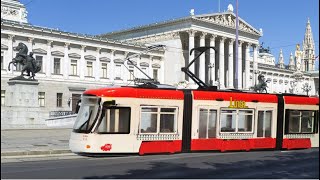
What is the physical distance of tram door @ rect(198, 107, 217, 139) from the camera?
597 inches

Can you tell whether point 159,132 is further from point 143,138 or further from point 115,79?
point 115,79

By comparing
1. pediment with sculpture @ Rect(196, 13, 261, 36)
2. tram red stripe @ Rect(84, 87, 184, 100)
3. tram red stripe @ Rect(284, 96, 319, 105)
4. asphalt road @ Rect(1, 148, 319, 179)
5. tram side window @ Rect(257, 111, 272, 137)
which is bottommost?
asphalt road @ Rect(1, 148, 319, 179)

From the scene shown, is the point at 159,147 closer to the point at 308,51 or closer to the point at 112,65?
the point at 112,65

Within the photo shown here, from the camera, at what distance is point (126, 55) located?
7744 centimetres

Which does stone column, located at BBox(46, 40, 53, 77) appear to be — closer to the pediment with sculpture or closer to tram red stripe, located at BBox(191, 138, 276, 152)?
the pediment with sculpture

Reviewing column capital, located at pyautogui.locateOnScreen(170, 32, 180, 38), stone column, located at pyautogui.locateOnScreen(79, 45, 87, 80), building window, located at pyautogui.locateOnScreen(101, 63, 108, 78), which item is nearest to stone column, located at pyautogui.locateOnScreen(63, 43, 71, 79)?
stone column, located at pyautogui.locateOnScreen(79, 45, 87, 80)

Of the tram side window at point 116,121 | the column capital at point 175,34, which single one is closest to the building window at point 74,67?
the column capital at point 175,34

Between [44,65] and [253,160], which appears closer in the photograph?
[253,160]

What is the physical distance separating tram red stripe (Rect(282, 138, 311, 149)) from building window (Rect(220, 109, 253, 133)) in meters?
1.98

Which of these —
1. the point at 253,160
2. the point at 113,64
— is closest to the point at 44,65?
the point at 113,64

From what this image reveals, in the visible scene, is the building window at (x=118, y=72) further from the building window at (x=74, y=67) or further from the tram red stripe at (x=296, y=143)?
the tram red stripe at (x=296, y=143)

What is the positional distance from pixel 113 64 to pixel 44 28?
14.1 meters

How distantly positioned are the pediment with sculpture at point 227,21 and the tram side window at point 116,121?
2890 inches

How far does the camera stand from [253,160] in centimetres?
1772
